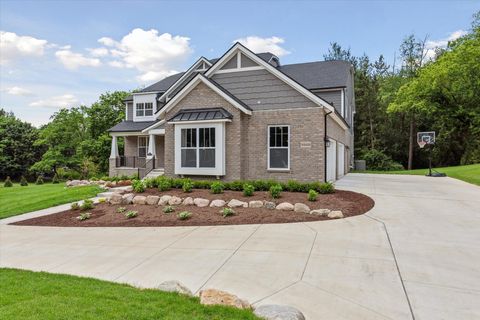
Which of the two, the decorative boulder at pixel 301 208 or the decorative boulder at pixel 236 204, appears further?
the decorative boulder at pixel 236 204

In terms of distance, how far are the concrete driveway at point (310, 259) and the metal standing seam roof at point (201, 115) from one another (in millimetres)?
6295

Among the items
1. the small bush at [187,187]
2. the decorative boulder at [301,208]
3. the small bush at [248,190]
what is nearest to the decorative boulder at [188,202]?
the small bush at [187,187]

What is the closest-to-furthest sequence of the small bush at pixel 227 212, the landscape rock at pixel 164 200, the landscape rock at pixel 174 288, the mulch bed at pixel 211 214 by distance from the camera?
the landscape rock at pixel 174 288 < the mulch bed at pixel 211 214 < the small bush at pixel 227 212 < the landscape rock at pixel 164 200

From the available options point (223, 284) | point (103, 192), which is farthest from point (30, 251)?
point (103, 192)

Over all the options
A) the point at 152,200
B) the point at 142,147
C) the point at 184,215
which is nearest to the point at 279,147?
the point at 152,200

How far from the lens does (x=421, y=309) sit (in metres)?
3.57

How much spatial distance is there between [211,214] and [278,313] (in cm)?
578

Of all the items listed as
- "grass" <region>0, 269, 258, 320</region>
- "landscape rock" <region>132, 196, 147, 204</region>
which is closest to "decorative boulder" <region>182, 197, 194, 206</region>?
"landscape rock" <region>132, 196, 147, 204</region>

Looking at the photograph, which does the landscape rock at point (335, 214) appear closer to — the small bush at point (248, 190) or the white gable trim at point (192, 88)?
the small bush at point (248, 190)

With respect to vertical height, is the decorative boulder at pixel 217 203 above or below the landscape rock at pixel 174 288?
above

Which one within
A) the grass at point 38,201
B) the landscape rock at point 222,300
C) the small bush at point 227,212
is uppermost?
the small bush at point 227,212

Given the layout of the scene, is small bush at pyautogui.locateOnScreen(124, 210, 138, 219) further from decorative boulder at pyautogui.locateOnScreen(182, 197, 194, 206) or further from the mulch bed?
decorative boulder at pyautogui.locateOnScreen(182, 197, 194, 206)

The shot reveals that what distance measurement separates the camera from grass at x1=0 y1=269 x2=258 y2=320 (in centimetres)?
330

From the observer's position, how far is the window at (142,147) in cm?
2325
